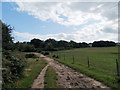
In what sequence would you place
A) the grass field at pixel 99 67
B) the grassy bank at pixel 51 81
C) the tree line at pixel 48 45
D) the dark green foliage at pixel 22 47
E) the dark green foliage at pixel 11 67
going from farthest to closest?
the tree line at pixel 48 45, the dark green foliage at pixel 22 47, the grass field at pixel 99 67, the dark green foliage at pixel 11 67, the grassy bank at pixel 51 81

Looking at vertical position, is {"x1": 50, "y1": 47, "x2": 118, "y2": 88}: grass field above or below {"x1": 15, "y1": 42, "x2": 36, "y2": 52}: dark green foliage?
below

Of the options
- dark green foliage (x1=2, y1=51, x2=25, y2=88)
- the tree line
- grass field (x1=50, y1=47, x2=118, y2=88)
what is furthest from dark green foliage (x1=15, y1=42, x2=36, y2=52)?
grass field (x1=50, y1=47, x2=118, y2=88)

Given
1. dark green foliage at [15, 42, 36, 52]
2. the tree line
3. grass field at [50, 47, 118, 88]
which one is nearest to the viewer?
grass field at [50, 47, 118, 88]

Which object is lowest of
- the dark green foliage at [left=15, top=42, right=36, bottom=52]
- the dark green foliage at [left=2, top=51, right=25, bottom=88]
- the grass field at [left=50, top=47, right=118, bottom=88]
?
the grass field at [left=50, top=47, right=118, bottom=88]

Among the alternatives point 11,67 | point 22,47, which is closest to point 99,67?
point 11,67

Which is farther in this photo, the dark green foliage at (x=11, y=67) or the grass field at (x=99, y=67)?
the grass field at (x=99, y=67)

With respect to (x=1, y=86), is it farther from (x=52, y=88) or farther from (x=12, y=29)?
(x=12, y=29)

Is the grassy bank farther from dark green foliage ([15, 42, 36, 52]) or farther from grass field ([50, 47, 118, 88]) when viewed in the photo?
dark green foliage ([15, 42, 36, 52])

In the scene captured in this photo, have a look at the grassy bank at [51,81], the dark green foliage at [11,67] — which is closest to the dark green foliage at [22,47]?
the dark green foliage at [11,67]

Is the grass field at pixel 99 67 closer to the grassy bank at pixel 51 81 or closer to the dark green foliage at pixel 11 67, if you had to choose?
the grassy bank at pixel 51 81

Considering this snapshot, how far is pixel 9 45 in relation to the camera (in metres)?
8.18

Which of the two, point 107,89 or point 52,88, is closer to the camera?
point 107,89

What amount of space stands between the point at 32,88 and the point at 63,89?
168 centimetres

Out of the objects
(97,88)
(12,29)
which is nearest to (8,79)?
(97,88)
